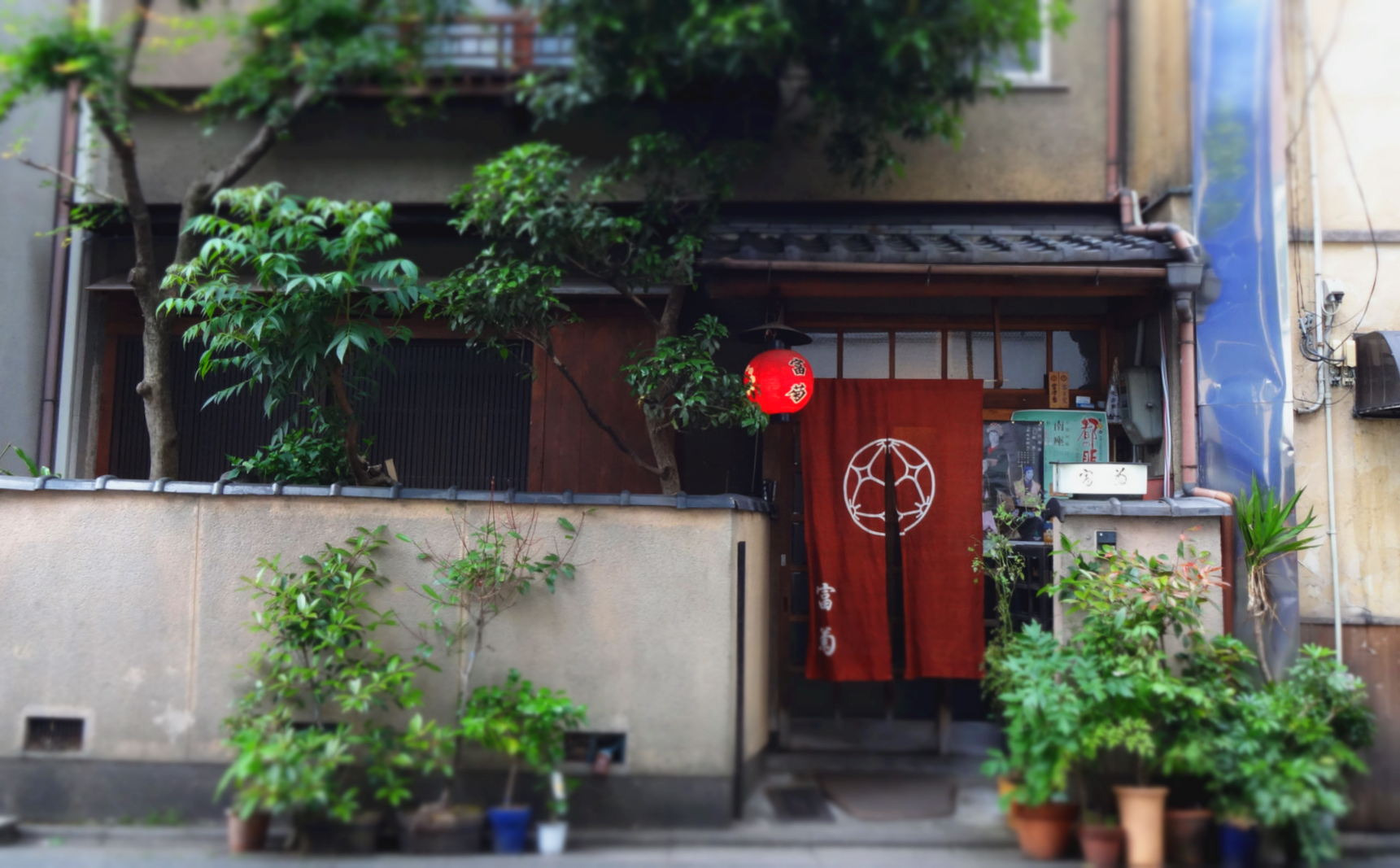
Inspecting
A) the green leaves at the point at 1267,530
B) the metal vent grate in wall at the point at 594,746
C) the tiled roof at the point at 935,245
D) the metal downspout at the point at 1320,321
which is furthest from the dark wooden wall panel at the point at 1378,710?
the metal vent grate in wall at the point at 594,746

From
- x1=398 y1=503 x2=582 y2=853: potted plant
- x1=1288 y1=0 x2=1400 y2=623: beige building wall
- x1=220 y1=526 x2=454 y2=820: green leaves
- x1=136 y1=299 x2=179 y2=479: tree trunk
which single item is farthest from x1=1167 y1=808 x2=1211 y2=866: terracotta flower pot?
x1=136 y1=299 x2=179 y2=479: tree trunk

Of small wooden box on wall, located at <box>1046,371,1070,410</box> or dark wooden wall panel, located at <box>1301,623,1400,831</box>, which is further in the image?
small wooden box on wall, located at <box>1046,371,1070,410</box>

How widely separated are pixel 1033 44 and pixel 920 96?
131 inches

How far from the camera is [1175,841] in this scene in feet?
20.0

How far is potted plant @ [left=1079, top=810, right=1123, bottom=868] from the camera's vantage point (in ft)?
19.5

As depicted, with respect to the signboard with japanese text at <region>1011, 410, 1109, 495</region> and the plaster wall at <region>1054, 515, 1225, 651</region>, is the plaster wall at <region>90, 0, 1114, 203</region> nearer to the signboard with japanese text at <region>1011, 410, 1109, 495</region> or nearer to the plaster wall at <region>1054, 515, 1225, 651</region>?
the signboard with japanese text at <region>1011, 410, 1109, 495</region>

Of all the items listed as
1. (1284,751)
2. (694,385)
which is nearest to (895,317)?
(694,385)

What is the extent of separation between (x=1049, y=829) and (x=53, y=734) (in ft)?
23.9

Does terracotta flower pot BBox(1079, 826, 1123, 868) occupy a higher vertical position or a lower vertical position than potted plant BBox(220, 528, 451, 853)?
lower

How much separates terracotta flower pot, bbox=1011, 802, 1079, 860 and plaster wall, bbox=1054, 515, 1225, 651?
176 centimetres

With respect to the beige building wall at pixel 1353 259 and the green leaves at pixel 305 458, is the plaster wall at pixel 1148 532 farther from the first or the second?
the green leaves at pixel 305 458

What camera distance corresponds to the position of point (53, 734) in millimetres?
6777

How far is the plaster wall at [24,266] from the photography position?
9016 mm

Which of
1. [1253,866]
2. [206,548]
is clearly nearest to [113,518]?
[206,548]
